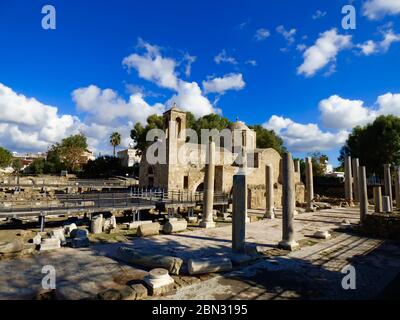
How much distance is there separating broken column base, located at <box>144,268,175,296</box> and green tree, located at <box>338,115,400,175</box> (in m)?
38.3

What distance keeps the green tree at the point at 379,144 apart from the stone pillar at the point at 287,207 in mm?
31957

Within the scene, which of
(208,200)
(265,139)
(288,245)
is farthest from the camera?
(265,139)

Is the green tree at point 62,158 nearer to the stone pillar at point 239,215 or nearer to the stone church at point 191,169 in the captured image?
the stone church at point 191,169

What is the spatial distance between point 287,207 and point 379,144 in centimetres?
3276

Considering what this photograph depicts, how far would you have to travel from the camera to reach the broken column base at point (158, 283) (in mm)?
5723

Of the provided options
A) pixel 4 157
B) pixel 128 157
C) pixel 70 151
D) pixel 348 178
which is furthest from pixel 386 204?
pixel 128 157

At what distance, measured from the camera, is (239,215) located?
8.95 meters

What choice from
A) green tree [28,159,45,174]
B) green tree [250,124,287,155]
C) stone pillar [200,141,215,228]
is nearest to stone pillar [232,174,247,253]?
stone pillar [200,141,215,228]

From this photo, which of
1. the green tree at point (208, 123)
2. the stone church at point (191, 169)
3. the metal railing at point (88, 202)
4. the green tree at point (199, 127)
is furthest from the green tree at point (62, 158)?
the metal railing at point (88, 202)

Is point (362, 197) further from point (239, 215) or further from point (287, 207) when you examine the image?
point (239, 215)

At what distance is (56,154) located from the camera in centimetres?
5012

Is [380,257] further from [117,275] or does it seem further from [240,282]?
[117,275]
